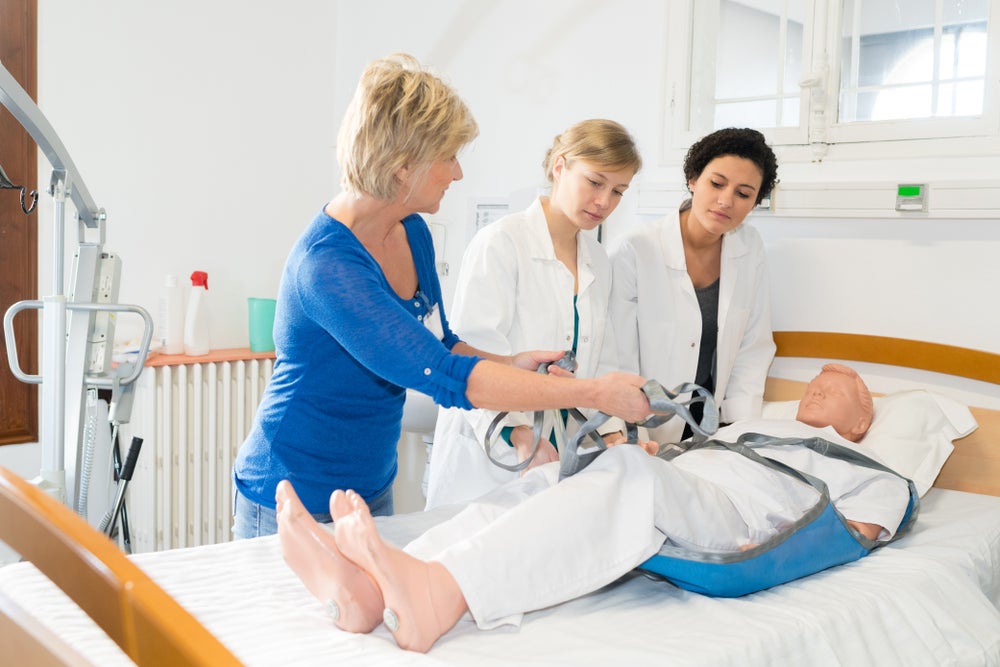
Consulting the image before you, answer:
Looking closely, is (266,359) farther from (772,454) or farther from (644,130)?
(772,454)

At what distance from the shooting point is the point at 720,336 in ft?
7.73

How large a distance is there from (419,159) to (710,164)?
107cm

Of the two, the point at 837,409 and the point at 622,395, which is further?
the point at 837,409

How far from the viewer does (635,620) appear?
1369 mm

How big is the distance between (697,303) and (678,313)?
0.06 m

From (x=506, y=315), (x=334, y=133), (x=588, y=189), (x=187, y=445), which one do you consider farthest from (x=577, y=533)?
(x=334, y=133)

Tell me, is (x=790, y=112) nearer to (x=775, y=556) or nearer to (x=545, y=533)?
(x=775, y=556)

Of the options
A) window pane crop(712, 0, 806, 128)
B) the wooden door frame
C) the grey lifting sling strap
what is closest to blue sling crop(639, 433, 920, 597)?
the grey lifting sling strap

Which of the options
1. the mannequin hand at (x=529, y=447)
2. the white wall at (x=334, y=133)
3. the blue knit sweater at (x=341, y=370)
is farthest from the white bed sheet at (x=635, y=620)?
the white wall at (x=334, y=133)

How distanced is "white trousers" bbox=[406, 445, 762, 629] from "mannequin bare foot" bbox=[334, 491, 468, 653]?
5cm

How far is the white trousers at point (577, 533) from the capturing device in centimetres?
131

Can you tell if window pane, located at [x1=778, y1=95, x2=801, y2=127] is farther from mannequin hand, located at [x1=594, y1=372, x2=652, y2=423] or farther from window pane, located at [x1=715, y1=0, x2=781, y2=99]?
mannequin hand, located at [x1=594, y1=372, x2=652, y2=423]

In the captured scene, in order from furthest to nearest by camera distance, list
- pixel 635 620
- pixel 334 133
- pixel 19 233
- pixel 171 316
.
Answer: pixel 334 133 < pixel 171 316 < pixel 19 233 < pixel 635 620

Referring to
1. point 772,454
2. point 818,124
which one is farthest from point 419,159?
point 818,124
